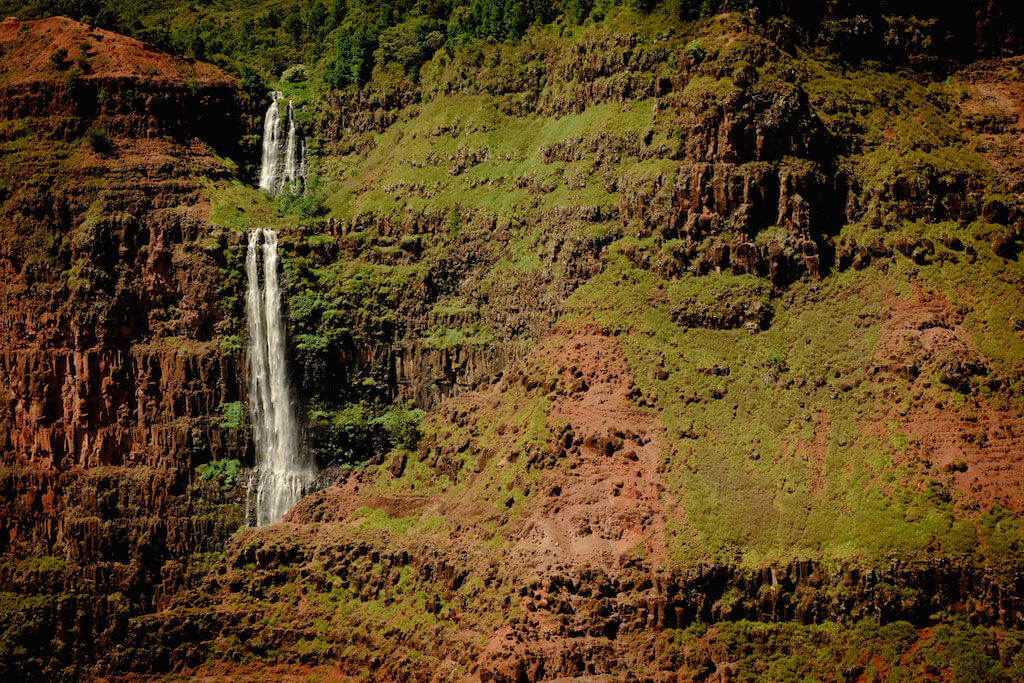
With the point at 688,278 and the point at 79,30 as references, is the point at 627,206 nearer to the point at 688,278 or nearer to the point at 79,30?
the point at 688,278

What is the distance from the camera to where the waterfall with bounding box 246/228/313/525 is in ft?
245

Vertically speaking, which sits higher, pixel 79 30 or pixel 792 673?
pixel 79 30

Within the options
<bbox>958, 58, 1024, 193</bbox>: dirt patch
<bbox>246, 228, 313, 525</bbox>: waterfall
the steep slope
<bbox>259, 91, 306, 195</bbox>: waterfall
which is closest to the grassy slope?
the steep slope

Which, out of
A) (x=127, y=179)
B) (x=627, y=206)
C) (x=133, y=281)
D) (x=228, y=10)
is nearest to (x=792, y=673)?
(x=627, y=206)

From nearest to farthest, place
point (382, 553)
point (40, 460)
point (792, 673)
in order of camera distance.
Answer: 1. point (792, 673)
2. point (382, 553)
3. point (40, 460)

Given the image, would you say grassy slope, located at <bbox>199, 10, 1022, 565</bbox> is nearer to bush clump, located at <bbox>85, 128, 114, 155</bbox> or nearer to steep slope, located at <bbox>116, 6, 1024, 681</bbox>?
steep slope, located at <bbox>116, 6, 1024, 681</bbox>

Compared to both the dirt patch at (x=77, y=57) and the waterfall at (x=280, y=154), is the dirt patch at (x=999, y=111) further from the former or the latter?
the dirt patch at (x=77, y=57)

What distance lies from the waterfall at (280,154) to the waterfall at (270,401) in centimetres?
1024

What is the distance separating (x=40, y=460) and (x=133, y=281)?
1156cm

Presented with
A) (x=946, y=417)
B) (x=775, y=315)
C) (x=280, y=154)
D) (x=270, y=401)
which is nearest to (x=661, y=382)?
(x=775, y=315)

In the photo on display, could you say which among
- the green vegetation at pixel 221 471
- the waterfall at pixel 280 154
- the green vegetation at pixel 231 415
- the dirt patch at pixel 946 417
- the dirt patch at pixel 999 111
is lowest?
the green vegetation at pixel 221 471

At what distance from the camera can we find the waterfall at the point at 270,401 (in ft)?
245

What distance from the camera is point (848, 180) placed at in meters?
69.0

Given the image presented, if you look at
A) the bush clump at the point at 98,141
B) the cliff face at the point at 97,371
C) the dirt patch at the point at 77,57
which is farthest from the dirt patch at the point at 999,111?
the bush clump at the point at 98,141
